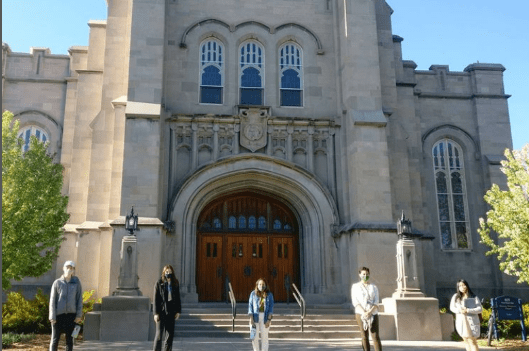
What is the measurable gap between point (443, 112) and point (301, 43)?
7.23 m

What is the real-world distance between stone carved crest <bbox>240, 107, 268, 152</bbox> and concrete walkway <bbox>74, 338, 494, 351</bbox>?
718 cm

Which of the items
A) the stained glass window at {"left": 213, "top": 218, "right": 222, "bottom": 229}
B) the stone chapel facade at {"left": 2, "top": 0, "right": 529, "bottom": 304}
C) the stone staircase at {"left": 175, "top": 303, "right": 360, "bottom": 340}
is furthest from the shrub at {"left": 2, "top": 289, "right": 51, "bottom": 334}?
the stained glass window at {"left": 213, "top": 218, "right": 222, "bottom": 229}

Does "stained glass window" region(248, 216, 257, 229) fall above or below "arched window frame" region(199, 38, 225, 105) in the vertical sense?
below

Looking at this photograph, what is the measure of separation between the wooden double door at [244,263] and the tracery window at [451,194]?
683 centimetres

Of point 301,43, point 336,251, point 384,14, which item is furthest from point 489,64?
point 336,251

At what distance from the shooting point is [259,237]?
Answer: 1955 centimetres

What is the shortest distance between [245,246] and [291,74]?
6.74m

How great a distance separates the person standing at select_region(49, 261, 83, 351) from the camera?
854 cm

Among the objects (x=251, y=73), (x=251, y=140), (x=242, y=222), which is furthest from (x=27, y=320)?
(x=251, y=73)

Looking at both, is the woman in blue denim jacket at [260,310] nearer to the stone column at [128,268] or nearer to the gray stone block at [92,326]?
the stone column at [128,268]

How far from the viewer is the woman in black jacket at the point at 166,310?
29.6 feet

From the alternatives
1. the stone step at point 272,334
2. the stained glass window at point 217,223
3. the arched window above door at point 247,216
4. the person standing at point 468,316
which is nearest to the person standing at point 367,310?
the person standing at point 468,316

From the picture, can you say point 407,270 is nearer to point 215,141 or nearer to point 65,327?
point 215,141

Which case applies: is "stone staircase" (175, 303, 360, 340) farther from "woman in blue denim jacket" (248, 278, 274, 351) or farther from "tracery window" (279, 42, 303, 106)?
"tracery window" (279, 42, 303, 106)
